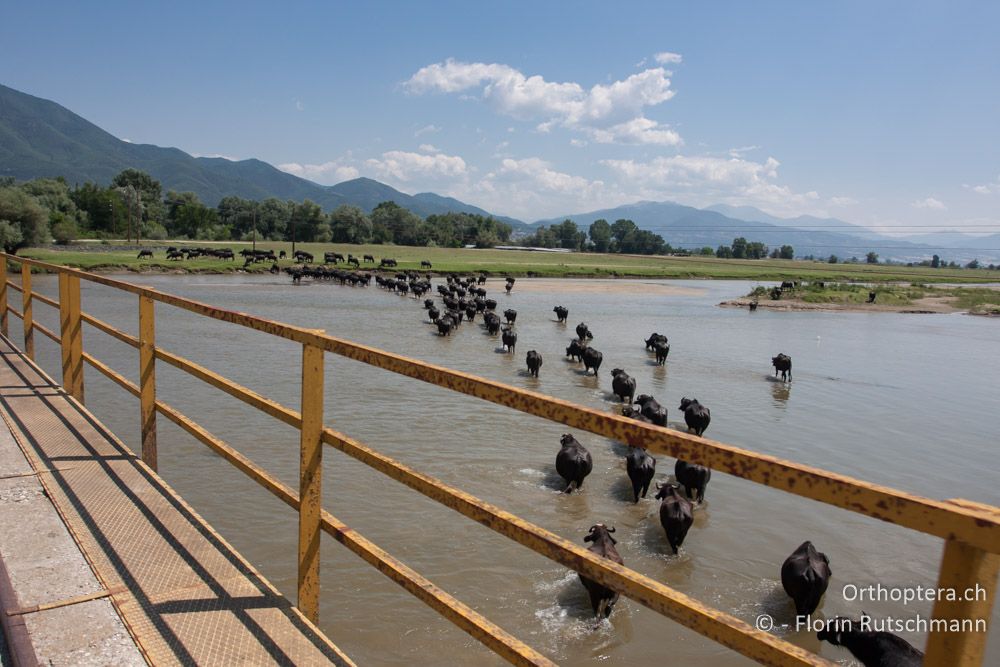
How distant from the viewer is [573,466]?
7.58m

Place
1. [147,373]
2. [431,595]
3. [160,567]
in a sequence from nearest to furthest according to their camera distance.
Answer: [431,595], [160,567], [147,373]

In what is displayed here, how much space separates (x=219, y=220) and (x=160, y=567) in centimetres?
11941

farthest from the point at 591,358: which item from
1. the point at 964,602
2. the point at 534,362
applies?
the point at 964,602

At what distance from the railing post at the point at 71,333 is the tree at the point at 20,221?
41.6m

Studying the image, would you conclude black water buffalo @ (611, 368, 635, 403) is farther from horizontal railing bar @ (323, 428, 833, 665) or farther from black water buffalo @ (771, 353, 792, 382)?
horizontal railing bar @ (323, 428, 833, 665)

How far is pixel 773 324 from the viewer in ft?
96.4

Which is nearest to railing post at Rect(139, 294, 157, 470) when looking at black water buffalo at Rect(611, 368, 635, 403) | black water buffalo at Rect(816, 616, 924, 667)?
black water buffalo at Rect(816, 616, 924, 667)

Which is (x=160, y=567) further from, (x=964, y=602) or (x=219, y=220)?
(x=219, y=220)

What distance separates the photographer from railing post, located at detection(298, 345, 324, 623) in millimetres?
2994

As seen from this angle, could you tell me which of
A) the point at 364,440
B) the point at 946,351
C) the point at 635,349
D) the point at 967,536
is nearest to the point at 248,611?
the point at 967,536

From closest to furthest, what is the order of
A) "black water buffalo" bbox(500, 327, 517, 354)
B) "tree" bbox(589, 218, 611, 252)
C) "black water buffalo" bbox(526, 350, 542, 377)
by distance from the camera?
"black water buffalo" bbox(526, 350, 542, 377) < "black water buffalo" bbox(500, 327, 517, 354) < "tree" bbox(589, 218, 611, 252)

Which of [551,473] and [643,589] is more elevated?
[643,589]

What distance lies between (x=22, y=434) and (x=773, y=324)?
94.7ft

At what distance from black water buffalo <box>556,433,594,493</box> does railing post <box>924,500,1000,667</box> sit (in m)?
6.26
